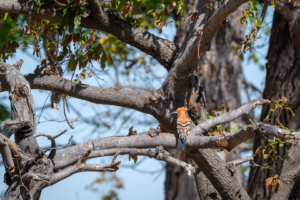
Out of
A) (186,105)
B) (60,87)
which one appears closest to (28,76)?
(60,87)

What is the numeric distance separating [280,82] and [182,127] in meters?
1.63

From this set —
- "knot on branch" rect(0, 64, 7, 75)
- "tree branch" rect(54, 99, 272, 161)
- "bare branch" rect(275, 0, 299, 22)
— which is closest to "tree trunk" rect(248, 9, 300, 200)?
"bare branch" rect(275, 0, 299, 22)

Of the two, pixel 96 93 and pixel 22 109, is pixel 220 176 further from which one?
pixel 22 109

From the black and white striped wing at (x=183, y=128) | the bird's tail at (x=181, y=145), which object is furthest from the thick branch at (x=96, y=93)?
the bird's tail at (x=181, y=145)

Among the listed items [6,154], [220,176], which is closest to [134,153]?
[6,154]

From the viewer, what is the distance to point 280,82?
3.84 metres

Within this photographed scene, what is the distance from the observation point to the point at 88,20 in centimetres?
314

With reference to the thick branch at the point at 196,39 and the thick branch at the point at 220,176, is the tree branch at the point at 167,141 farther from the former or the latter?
the thick branch at the point at 196,39

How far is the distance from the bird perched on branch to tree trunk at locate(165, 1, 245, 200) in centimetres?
310

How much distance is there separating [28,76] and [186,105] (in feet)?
6.06

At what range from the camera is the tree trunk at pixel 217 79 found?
630cm

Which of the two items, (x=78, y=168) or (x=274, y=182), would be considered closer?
(x=78, y=168)

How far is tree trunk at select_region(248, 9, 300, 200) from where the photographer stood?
3650mm

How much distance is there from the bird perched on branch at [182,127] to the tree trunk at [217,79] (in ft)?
10.2
